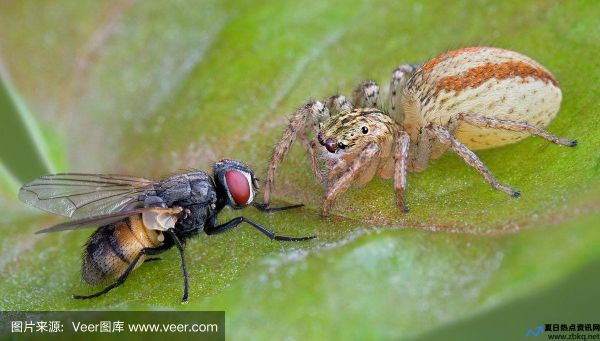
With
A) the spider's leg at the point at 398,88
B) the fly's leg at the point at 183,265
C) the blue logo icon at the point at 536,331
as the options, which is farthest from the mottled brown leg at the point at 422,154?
the fly's leg at the point at 183,265

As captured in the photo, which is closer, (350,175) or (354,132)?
(350,175)

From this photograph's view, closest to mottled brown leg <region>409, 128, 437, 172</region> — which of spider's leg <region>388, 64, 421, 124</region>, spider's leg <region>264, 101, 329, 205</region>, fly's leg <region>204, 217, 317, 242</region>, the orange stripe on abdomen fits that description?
the orange stripe on abdomen

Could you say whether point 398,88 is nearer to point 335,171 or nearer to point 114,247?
point 335,171

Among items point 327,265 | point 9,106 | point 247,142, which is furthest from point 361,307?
point 9,106

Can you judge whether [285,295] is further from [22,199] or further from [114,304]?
[22,199]

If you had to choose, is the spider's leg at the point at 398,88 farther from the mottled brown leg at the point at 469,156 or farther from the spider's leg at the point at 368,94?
the mottled brown leg at the point at 469,156

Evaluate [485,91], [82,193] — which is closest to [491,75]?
[485,91]
